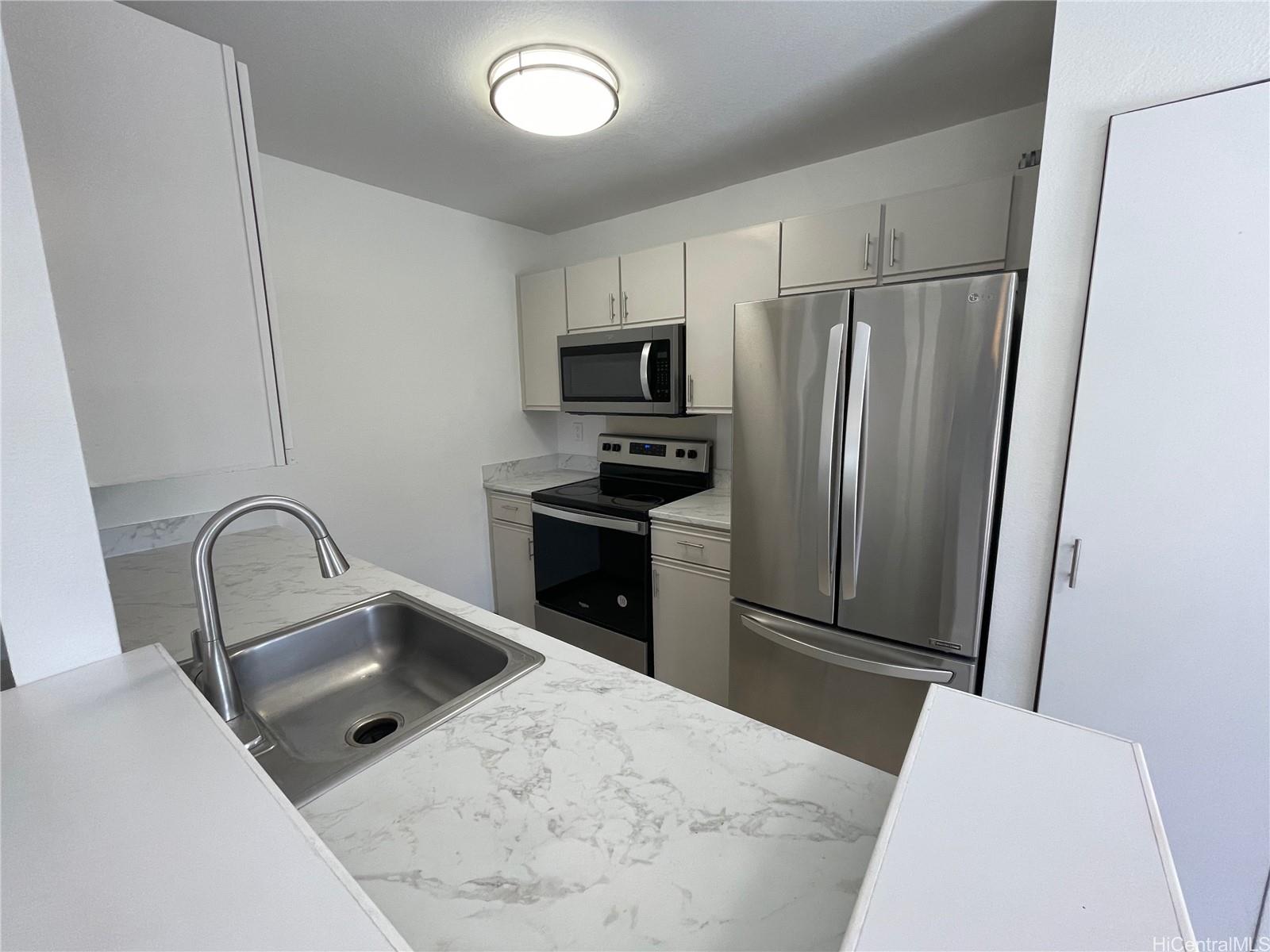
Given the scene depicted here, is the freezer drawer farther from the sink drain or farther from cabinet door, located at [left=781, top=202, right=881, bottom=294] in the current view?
cabinet door, located at [left=781, top=202, right=881, bottom=294]

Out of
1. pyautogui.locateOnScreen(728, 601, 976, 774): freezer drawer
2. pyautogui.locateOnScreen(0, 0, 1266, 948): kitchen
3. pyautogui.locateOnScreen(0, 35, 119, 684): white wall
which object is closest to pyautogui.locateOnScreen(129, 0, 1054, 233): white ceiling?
pyautogui.locateOnScreen(0, 0, 1266, 948): kitchen

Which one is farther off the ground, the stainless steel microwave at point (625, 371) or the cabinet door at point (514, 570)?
the stainless steel microwave at point (625, 371)

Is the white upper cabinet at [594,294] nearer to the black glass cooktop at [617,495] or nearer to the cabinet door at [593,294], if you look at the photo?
the cabinet door at [593,294]

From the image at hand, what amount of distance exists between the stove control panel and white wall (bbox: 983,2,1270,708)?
4.91ft

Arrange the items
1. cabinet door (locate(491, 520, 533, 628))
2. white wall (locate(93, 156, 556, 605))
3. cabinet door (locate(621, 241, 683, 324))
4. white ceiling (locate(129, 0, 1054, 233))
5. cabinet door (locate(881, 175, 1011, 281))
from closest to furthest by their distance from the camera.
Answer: white ceiling (locate(129, 0, 1054, 233))
cabinet door (locate(881, 175, 1011, 281))
white wall (locate(93, 156, 556, 605))
cabinet door (locate(621, 241, 683, 324))
cabinet door (locate(491, 520, 533, 628))

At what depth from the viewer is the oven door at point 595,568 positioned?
233 centimetres

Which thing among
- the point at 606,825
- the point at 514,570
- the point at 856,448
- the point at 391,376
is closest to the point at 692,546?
the point at 856,448

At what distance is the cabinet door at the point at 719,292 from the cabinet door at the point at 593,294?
43 cm

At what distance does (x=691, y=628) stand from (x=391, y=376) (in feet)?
6.03

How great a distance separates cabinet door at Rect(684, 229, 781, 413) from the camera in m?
2.14

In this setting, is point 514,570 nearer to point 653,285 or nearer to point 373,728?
point 653,285

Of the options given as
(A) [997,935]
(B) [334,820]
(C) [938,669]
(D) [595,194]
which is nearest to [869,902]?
(A) [997,935]

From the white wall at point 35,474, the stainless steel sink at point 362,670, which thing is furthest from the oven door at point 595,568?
the white wall at point 35,474

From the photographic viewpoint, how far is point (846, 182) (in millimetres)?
2201
